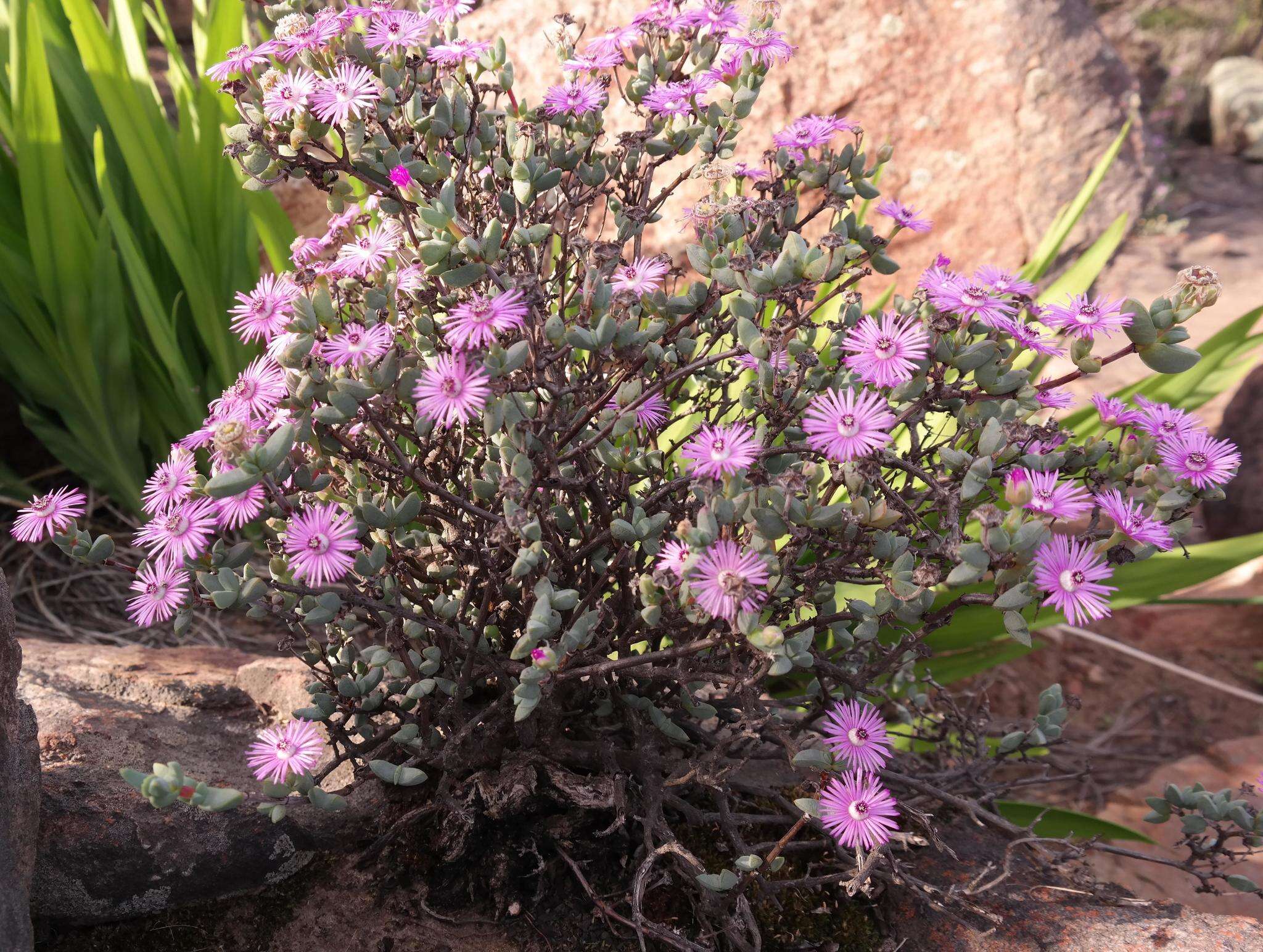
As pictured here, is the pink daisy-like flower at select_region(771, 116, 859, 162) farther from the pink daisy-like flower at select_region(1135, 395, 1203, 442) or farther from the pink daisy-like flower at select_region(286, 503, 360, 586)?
the pink daisy-like flower at select_region(286, 503, 360, 586)

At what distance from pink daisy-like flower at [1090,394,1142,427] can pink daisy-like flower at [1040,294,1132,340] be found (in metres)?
0.07

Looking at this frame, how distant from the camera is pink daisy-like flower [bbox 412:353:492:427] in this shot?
2.40 ft

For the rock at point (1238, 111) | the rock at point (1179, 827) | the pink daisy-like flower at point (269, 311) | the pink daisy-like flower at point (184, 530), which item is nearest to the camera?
the pink daisy-like flower at point (184, 530)

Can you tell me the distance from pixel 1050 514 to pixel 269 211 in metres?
1.47

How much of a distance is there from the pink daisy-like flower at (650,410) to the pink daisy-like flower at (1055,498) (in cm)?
33

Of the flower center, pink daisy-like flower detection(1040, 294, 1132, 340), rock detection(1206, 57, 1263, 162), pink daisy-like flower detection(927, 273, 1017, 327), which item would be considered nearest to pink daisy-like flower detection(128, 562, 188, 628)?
the flower center

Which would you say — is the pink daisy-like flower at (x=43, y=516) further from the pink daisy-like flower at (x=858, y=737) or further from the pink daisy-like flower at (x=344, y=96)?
the pink daisy-like flower at (x=858, y=737)

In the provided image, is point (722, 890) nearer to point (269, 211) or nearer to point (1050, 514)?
point (1050, 514)

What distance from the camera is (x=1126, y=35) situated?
652 centimetres

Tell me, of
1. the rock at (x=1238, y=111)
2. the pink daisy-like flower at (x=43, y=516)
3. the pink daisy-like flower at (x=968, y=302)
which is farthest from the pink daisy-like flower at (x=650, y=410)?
the rock at (x=1238, y=111)

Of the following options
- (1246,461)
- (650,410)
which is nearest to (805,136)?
(650,410)

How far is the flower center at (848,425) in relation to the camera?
2.44ft

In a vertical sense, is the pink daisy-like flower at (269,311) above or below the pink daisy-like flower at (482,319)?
below

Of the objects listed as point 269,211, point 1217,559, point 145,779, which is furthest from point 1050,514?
point 269,211
